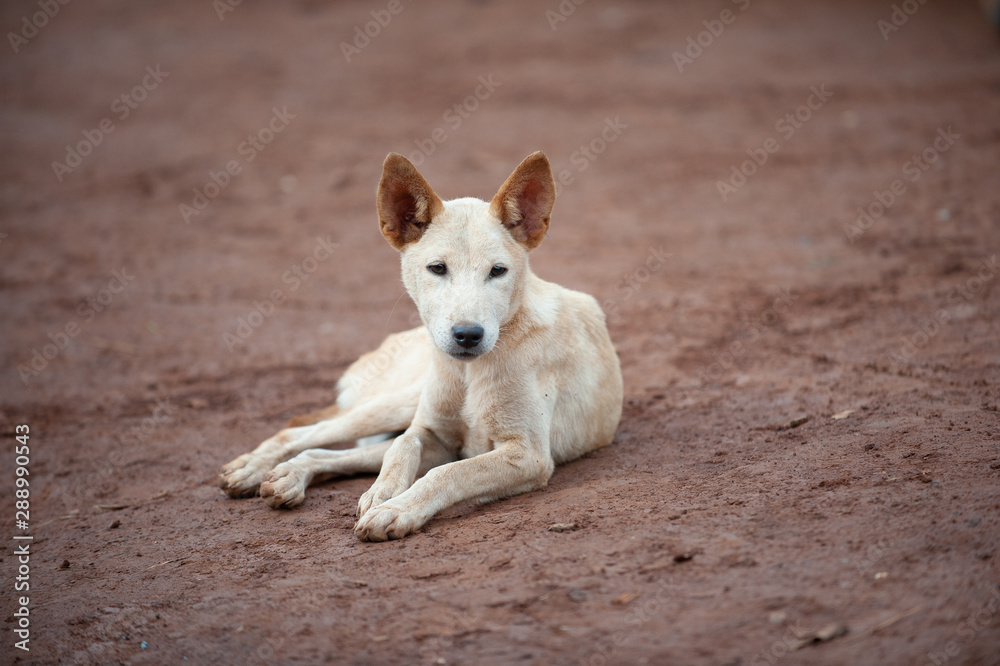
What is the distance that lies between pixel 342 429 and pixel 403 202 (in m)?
1.53

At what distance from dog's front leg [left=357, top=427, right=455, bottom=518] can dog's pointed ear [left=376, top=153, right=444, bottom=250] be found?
1.06 meters

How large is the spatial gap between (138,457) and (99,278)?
455 cm

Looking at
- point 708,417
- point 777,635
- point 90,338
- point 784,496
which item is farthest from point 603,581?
point 90,338

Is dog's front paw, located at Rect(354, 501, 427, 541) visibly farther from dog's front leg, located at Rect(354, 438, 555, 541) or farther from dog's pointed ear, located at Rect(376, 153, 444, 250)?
dog's pointed ear, located at Rect(376, 153, 444, 250)

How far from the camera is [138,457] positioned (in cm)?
584

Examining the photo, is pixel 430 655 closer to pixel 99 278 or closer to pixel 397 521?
pixel 397 521

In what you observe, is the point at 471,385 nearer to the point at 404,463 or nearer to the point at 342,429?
the point at 404,463

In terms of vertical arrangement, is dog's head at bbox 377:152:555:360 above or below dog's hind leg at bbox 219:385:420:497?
above

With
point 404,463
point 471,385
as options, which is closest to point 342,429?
point 404,463

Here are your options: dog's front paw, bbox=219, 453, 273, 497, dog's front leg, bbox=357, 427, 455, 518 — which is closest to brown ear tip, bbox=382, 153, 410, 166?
dog's front leg, bbox=357, 427, 455, 518

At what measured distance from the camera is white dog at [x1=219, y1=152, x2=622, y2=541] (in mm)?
4008

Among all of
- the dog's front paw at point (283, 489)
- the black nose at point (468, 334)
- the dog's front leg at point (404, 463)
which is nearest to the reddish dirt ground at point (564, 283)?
the dog's front paw at point (283, 489)

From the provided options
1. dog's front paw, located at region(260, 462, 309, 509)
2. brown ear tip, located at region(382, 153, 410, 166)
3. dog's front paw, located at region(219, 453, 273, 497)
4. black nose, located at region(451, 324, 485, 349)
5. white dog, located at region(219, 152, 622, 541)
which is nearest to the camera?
black nose, located at region(451, 324, 485, 349)

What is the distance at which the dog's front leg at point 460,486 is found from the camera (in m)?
3.88
